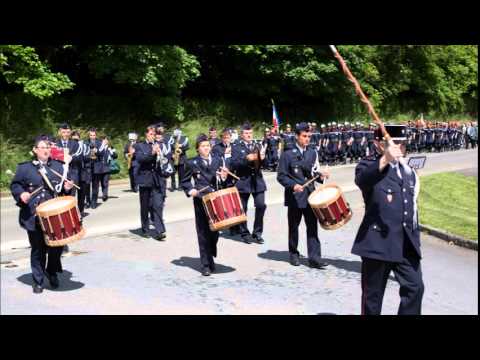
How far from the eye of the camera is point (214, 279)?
28.8 feet

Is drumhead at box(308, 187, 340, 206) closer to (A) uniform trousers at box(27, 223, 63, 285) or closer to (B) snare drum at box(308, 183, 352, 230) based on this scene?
(B) snare drum at box(308, 183, 352, 230)

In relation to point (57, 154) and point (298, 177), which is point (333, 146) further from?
point (57, 154)

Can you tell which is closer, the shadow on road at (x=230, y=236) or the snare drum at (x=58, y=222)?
the snare drum at (x=58, y=222)

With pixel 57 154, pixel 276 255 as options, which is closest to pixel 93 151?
pixel 57 154

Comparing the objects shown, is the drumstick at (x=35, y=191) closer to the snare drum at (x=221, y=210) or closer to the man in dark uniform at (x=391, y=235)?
the snare drum at (x=221, y=210)

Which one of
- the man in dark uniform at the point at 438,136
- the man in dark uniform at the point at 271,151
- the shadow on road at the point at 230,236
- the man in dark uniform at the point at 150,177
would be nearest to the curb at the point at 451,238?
→ the shadow on road at the point at 230,236

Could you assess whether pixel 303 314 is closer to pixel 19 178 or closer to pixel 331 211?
pixel 331 211

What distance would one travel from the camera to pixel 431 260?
9.79 m

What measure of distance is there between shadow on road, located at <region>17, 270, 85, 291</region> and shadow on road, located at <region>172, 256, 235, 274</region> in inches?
64.4

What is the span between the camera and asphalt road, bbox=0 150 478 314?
748 cm

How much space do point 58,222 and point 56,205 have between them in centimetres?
22

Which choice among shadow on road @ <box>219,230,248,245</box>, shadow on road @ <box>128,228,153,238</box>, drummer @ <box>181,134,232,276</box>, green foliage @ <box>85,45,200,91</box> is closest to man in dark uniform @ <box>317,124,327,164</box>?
green foliage @ <box>85,45,200,91</box>

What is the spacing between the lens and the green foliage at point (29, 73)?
70.6 feet

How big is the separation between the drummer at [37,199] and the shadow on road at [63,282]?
13 cm
